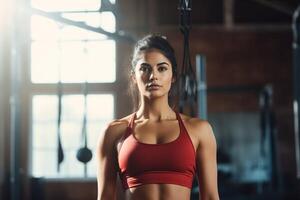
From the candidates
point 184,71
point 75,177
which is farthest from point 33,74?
point 184,71

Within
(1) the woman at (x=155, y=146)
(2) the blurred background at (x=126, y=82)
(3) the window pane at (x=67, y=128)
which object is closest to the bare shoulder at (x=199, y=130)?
(1) the woman at (x=155, y=146)

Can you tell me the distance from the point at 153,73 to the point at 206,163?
0.93 feet

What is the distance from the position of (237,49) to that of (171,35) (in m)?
0.88

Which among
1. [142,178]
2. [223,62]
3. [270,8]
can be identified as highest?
[270,8]

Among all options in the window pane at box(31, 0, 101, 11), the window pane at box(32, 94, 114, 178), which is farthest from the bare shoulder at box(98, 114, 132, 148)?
the window pane at box(32, 94, 114, 178)

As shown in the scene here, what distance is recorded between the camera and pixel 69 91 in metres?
6.55

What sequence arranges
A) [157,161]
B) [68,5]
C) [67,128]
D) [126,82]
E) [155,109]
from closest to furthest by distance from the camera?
[157,161], [155,109], [68,5], [126,82], [67,128]

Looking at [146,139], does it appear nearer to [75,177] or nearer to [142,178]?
[142,178]

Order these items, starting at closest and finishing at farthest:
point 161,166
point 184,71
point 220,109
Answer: point 161,166
point 184,71
point 220,109

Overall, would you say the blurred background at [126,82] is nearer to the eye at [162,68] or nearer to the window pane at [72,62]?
the window pane at [72,62]

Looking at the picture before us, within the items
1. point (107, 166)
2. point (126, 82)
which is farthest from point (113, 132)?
point (126, 82)

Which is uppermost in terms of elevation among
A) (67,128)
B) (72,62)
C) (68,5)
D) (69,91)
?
(68,5)

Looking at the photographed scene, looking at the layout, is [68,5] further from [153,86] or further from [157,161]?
[157,161]

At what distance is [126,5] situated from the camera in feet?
21.9
